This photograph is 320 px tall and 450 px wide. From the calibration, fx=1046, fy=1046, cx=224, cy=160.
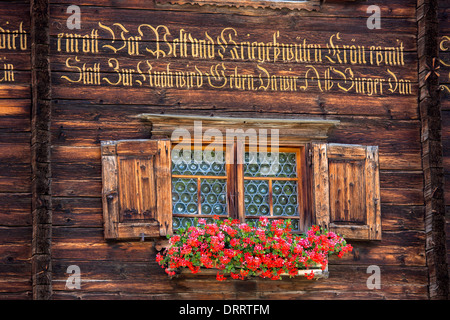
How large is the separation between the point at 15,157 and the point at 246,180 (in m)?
2.68

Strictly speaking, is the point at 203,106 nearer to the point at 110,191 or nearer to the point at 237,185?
the point at 237,185

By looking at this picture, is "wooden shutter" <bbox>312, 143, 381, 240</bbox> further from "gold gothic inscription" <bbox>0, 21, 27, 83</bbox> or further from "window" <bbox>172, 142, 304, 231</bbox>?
"gold gothic inscription" <bbox>0, 21, 27, 83</bbox>

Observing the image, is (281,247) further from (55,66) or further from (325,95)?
(55,66)

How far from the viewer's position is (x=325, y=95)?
12.6 meters

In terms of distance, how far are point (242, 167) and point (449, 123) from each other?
2.66 meters

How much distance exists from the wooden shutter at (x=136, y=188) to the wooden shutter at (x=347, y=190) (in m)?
1.76

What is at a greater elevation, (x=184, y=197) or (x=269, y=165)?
(x=269, y=165)

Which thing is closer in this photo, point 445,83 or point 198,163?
point 198,163

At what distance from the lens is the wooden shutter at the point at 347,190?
39.7 feet

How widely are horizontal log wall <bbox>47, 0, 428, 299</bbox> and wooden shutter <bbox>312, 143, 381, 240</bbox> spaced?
0.21 meters

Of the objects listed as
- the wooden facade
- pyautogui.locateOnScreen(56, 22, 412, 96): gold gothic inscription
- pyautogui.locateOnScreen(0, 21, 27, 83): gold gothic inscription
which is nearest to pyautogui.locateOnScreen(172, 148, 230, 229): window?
the wooden facade

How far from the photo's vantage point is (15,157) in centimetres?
1194

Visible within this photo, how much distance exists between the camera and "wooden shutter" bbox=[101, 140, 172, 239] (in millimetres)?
11727

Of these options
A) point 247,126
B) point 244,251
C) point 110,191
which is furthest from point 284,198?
point 110,191
